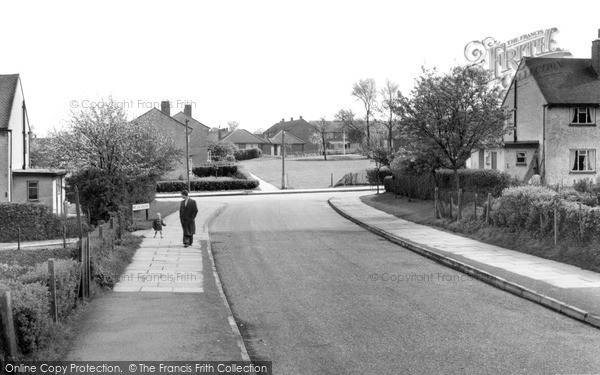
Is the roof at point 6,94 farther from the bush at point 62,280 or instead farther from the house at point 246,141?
the house at point 246,141

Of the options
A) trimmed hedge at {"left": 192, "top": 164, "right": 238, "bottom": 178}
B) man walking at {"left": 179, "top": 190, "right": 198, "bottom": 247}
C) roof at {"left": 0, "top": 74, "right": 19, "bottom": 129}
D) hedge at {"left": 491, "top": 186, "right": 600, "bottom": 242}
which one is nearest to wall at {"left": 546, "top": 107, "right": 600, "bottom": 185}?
hedge at {"left": 491, "top": 186, "right": 600, "bottom": 242}

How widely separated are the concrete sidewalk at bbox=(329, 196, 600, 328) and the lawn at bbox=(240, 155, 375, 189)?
4054cm

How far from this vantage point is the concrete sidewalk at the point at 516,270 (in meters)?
12.2

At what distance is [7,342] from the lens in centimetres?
764

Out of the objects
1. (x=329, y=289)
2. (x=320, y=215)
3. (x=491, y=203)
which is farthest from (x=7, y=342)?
(x=320, y=215)

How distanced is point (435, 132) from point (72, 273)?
21.0 m

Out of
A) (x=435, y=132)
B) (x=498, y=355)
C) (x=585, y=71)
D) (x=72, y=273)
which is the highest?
(x=585, y=71)

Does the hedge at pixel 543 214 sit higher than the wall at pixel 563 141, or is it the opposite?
the wall at pixel 563 141

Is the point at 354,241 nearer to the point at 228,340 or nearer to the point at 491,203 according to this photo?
the point at 491,203

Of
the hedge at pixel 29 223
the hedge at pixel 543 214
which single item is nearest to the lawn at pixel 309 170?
the hedge at pixel 29 223

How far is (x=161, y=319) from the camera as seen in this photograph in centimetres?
1087

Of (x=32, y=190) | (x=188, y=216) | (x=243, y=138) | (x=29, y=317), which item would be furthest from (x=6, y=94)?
(x=243, y=138)

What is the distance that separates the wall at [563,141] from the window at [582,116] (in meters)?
0.28

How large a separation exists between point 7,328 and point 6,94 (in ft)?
134
